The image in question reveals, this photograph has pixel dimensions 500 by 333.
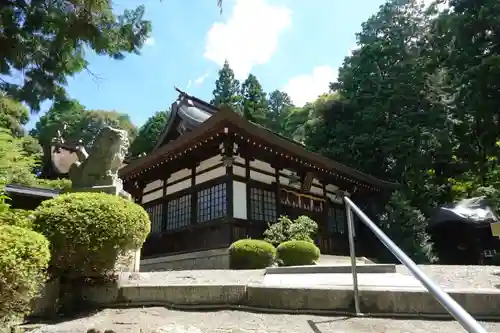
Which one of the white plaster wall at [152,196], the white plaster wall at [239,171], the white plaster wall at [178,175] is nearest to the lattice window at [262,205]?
the white plaster wall at [239,171]

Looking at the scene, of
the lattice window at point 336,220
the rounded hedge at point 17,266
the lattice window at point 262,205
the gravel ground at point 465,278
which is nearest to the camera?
the rounded hedge at point 17,266

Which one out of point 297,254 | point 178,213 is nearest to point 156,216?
point 178,213

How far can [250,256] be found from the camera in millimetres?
9070

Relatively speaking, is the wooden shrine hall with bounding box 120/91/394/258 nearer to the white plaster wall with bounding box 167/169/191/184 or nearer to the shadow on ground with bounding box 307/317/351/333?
the white plaster wall with bounding box 167/169/191/184

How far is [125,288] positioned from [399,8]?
2472cm

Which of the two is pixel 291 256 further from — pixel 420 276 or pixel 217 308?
pixel 420 276

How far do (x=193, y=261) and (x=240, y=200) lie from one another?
2.40m

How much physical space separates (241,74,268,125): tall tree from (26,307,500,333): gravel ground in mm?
37820

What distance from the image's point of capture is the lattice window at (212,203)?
1201 cm

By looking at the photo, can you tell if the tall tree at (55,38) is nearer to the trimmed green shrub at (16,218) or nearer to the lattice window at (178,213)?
the trimmed green shrub at (16,218)

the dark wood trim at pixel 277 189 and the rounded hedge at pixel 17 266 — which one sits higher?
the dark wood trim at pixel 277 189

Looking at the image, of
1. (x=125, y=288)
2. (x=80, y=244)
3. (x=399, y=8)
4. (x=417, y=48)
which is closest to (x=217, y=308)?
(x=125, y=288)

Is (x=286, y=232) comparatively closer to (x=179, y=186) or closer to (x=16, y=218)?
(x=179, y=186)

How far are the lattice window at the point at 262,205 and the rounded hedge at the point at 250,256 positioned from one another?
2997 mm
